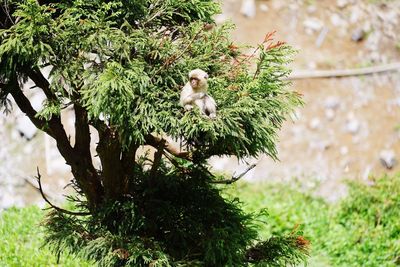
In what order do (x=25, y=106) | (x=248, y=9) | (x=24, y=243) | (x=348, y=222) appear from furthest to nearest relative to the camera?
(x=248, y=9) → (x=348, y=222) → (x=24, y=243) → (x=25, y=106)

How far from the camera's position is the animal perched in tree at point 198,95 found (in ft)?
12.2

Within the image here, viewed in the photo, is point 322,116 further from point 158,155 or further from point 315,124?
point 158,155

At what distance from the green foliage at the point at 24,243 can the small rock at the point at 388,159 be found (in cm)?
636

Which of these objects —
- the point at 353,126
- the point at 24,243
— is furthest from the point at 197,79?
the point at 353,126

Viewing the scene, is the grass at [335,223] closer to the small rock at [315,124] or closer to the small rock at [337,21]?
the small rock at [315,124]

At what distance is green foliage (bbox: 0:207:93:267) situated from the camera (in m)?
6.66

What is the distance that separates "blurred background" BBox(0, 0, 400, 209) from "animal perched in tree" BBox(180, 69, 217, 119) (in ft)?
21.3

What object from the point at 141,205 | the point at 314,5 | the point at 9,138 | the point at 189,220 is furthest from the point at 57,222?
the point at 314,5

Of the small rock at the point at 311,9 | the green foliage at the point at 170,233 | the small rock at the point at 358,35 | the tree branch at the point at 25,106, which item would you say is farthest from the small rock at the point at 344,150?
the tree branch at the point at 25,106

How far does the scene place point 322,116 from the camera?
12016 millimetres

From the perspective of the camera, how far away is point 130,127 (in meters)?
3.76

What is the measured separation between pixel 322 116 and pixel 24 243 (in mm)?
6678

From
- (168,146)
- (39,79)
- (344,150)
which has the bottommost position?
(168,146)

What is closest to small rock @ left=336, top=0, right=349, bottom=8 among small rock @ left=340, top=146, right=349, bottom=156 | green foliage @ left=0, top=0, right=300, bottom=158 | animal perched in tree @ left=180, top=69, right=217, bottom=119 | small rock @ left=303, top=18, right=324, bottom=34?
small rock @ left=303, top=18, right=324, bottom=34
